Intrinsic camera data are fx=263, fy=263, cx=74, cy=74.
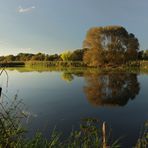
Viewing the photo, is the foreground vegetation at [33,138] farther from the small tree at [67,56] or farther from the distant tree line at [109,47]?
the small tree at [67,56]

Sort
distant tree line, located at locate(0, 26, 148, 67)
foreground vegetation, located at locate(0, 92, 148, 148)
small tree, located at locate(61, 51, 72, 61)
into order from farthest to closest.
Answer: small tree, located at locate(61, 51, 72, 61)
distant tree line, located at locate(0, 26, 148, 67)
foreground vegetation, located at locate(0, 92, 148, 148)

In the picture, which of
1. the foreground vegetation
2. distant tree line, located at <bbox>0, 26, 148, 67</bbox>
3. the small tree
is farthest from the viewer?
the small tree

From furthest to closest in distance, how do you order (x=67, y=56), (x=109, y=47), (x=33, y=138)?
(x=67, y=56) → (x=109, y=47) → (x=33, y=138)

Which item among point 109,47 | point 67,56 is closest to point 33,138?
point 109,47

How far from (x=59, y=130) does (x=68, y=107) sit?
103 inches

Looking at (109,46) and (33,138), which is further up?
(109,46)

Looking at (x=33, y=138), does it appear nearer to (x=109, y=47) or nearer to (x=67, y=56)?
(x=109, y=47)

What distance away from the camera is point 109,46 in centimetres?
3297

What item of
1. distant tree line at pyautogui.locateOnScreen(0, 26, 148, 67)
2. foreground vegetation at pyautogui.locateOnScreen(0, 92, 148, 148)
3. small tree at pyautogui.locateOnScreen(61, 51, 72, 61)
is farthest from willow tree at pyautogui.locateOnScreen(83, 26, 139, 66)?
foreground vegetation at pyautogui.locateOnScreen(0, 92, 148, 148)

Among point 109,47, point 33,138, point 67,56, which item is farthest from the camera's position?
point 67,56

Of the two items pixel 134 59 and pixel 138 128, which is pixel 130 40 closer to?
pixel 134 59

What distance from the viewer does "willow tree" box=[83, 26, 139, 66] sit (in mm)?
32378

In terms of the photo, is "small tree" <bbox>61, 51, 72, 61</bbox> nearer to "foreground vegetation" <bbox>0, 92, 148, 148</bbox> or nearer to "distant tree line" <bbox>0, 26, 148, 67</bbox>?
"distant tree line" <bbox>0, 26, 148, 67</bbox>

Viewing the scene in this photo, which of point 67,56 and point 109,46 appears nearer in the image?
point 109,46
